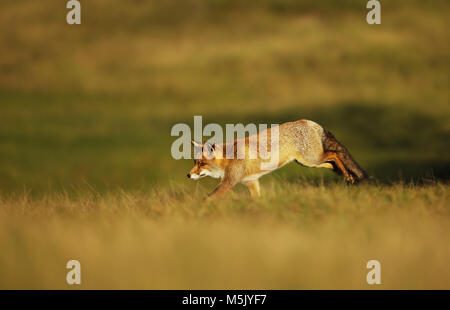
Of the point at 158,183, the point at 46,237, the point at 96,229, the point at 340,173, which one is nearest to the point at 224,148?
the point at 158,183

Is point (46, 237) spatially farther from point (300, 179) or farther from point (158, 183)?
point (300, 179)

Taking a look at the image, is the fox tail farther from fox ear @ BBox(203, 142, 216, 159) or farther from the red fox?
fox ear @ BBox(203, 142, 216, 159)

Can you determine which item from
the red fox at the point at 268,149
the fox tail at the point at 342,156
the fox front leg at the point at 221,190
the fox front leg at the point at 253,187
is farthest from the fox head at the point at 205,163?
the fox tail at the point at 342,156

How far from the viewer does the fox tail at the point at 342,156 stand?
330 inches

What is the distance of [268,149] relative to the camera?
799cm

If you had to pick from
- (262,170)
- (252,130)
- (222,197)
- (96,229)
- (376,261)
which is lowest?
(376,261)

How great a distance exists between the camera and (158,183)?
830 centimetres

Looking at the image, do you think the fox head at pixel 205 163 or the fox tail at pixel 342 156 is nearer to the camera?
the fox head at pixel 205 163

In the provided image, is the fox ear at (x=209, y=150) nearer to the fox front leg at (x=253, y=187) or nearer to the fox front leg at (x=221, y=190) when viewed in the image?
the fox front leg at (x=221, y=190)

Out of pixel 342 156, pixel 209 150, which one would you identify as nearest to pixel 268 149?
pixel 209 150

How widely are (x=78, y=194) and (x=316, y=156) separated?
402 cm

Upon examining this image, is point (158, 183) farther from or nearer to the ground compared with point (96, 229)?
farther from the ground

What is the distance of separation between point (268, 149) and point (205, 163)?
1.07 meters

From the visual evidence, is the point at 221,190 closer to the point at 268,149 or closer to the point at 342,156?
the point at 268,149
